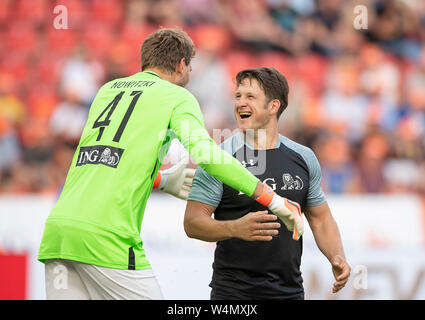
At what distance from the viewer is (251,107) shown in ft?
15.3

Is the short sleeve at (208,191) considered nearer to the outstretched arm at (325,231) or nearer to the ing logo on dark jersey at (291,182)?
the ing logo on dark jersey at (291,182)

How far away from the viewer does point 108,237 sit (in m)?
3.87

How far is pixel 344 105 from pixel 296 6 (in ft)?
7.93

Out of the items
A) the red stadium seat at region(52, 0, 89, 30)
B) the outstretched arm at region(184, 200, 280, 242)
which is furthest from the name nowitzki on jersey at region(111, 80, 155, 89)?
the red stadium seat at region(52, 0, 89, 30)

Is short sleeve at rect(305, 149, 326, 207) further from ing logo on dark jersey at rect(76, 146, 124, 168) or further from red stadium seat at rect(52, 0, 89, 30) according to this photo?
red stadium seat at rect(52, 0, 89, 30)

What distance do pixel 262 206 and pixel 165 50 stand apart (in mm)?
1143

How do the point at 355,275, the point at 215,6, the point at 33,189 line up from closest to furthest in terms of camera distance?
Result: 1. the point at 355,275
2. the point at 33,189
3. the point at 215,6

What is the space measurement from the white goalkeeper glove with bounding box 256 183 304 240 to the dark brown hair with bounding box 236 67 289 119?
1011 millimetres

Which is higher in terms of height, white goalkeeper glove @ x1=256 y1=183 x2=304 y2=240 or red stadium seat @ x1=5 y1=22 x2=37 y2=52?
red stadium seat @ x1=5 y1=22 x2=37 y2=52

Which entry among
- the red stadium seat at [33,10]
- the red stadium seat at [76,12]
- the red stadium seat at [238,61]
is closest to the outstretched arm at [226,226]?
the red stadium seat at [238,61]

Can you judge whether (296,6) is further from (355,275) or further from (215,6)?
(355,275)

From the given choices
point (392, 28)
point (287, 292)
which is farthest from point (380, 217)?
point (392, 28)

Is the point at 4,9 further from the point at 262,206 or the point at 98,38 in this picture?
the point at 262,206
